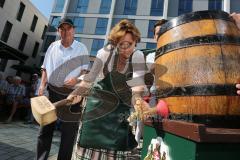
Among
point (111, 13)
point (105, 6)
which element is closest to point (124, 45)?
point (111, 13)

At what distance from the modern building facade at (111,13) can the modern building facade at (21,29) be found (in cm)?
149

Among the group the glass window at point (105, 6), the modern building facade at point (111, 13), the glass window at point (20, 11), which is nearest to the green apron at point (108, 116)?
the modern building facade at point (111, 13)

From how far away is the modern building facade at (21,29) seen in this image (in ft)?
72.7

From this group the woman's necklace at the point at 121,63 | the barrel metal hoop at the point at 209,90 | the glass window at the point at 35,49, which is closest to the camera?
the barrel metal hoop at the point at 209,90

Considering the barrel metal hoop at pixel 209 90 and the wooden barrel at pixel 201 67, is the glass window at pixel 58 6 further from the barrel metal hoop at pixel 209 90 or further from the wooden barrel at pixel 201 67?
the barrel metal hoop at pixel 209 90

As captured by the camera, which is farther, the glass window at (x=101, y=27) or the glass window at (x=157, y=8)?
the glass window at (x=101, y=27)

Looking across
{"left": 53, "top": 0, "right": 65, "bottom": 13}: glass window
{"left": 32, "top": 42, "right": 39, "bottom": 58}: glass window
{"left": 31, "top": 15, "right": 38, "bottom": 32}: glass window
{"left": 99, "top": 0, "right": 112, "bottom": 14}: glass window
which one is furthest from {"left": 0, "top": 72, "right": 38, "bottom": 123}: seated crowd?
{"left": 53, "top": 0, "right": 65, "bottom": 13}: glass window

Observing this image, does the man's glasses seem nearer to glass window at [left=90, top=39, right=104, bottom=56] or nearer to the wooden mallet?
the wooden mallet

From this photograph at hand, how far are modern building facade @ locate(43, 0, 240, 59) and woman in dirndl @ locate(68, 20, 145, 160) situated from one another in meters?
23.5

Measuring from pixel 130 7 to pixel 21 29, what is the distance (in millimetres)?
12135

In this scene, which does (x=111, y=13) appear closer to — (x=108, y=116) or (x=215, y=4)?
(x=215, y=4)

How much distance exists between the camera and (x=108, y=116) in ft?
Result: 5.99

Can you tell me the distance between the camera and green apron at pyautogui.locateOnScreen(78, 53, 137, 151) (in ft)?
5.93

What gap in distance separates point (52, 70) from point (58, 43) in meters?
0.37
